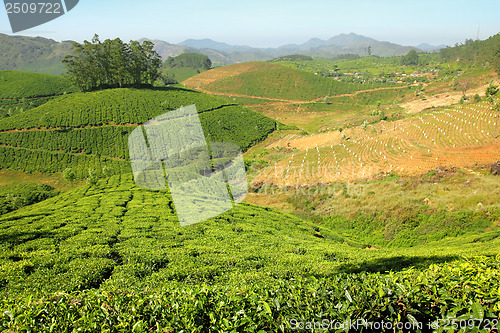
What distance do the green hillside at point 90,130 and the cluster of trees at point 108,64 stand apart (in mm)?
7855

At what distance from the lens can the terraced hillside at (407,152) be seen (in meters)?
28.9

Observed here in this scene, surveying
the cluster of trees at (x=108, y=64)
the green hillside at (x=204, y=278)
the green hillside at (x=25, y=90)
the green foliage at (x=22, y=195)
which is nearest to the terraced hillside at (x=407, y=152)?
the green hillside at (x=204, y=278)

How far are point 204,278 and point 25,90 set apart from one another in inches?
4021

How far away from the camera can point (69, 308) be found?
3959mm

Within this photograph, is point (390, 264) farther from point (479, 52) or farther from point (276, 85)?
point (479, 52)

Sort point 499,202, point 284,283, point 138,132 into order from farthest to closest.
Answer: point 138,132 < point 499,202 < point 284,283

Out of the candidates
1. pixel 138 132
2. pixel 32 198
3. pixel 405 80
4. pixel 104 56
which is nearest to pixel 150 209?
pixel 32 198

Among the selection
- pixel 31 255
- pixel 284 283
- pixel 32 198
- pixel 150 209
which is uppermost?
pixel 284 283

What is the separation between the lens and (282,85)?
374ft

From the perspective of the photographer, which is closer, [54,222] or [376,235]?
[54,222]

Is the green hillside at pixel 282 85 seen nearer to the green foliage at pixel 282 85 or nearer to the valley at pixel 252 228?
the green foliage at pixel 282 85

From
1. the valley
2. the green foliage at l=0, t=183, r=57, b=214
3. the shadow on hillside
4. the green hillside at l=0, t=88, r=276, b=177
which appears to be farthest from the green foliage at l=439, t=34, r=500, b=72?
the green foliage at l=0, t=183, r=57, b=214

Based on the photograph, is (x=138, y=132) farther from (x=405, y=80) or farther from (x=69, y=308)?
(x=405, y=80)

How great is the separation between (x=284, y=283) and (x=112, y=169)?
1832 inches
